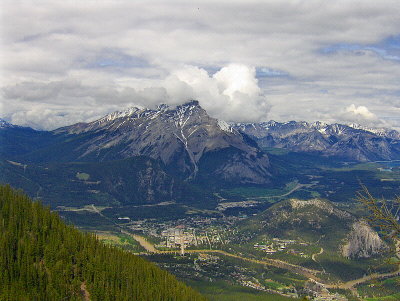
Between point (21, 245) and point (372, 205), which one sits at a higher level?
point (372, 205)

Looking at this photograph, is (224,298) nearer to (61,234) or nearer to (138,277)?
(138,277)

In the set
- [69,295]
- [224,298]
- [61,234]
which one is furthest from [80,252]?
[224,298]

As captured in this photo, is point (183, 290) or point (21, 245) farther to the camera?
point (183, 290)

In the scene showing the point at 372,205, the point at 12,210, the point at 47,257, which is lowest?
the point at 47,257

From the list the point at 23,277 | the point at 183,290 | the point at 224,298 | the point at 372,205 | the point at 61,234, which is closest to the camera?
the point at 372,205

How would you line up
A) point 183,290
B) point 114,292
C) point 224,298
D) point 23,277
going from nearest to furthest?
point 23,277
point 114,292
point 183,290
point 224,298

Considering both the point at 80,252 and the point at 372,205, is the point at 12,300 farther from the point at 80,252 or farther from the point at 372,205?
the point at 372,205
